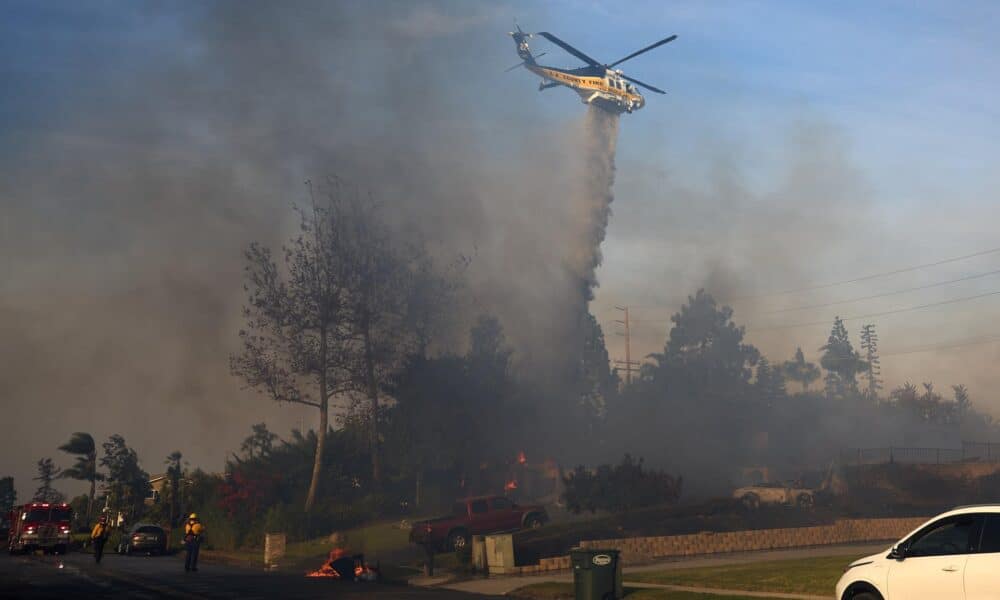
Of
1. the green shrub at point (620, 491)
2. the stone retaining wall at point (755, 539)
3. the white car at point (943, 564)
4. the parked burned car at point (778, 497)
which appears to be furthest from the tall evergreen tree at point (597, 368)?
the white car at point (943, 564)

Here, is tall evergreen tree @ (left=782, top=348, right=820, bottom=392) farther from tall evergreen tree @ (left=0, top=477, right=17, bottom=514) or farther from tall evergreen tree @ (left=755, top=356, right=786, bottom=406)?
tall evergreen tree @ (left=0, top=477, right=17, bottom=514)

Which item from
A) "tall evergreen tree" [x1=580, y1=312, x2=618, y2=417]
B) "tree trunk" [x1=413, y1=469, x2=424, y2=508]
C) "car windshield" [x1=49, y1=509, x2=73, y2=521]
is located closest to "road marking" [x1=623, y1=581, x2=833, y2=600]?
"tree trunk" [x1=413, y1=469, x2=424, y2=508]

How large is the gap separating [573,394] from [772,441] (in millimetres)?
16386

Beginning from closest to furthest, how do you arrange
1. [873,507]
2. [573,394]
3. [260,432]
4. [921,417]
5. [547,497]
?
[873,507]
[547,497]
[260,432]
[573,394]
[921,417]

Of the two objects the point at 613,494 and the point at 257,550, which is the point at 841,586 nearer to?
the point at 613,494

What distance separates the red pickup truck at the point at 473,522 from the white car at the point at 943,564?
72.3 feet

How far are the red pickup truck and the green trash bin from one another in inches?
554

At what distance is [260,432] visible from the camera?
60219mm

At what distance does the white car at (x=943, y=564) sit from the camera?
459 inches

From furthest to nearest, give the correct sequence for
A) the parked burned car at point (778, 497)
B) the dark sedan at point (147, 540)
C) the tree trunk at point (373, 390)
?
1. the tree trunk at point (373, 390)
2. the dark sedan at point (147, 540)
3. the parked burned car at point (778, 497)

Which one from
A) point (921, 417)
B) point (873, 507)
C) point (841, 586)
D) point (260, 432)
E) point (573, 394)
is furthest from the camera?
point (921, 417)

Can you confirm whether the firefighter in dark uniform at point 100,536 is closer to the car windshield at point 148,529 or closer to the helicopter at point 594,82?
the car windshield at point 148,529

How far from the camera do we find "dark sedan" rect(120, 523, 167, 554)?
45688 millimetres

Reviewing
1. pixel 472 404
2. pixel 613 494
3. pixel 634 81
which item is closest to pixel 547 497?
pixel 472 404
